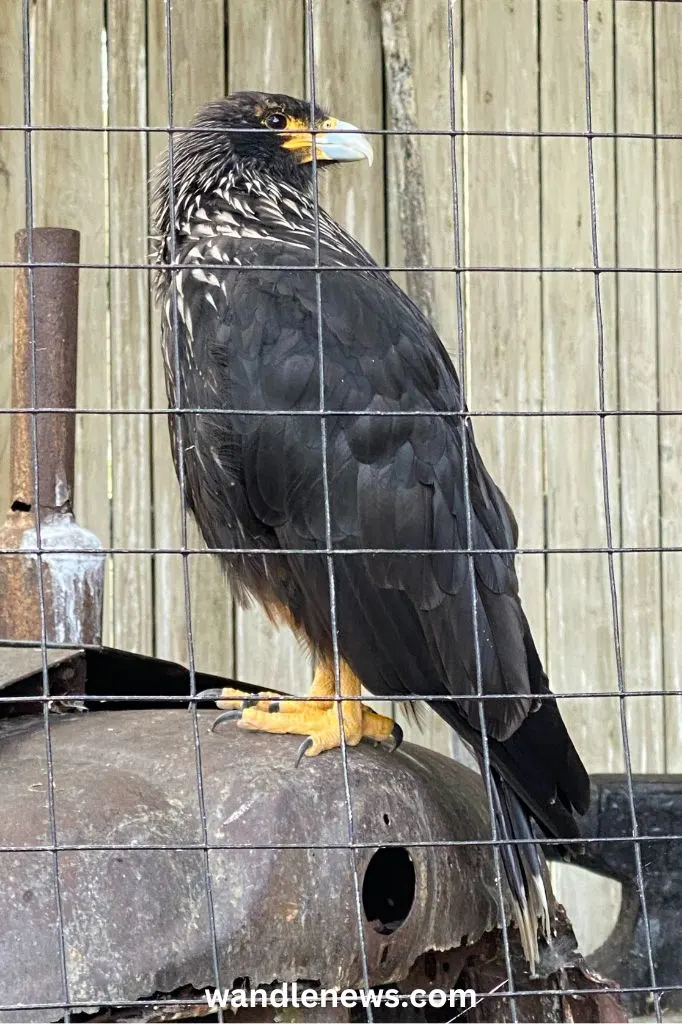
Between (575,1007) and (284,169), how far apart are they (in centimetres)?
252

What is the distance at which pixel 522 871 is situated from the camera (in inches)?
122

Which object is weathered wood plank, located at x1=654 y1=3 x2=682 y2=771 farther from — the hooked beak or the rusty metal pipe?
the rusty metal pipe

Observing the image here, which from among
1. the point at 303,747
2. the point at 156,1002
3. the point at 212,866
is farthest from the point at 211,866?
the point at 303,747

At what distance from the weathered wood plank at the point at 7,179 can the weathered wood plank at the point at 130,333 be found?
35cm

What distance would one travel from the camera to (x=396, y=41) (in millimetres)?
5168

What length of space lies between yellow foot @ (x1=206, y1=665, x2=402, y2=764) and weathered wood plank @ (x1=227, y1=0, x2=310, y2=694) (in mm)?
1581

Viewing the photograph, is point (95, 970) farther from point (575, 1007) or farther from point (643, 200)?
point (643, 200)

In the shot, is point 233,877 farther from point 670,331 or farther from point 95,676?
point 670,331

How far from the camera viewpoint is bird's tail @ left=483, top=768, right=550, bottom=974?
299cm

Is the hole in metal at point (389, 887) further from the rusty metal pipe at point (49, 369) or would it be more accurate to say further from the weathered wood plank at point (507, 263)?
the weathered wood plank at point (507, 263)

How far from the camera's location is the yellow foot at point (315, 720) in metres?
3.07

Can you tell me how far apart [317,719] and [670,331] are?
9.30 ft

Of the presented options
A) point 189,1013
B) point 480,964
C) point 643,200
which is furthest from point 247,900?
point 643,200

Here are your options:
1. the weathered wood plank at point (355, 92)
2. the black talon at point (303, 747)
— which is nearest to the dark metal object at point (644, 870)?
the black talon at point (303, 747)
